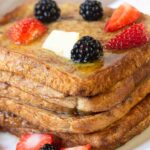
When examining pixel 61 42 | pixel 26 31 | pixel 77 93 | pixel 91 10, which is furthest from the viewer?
pixel 91 10

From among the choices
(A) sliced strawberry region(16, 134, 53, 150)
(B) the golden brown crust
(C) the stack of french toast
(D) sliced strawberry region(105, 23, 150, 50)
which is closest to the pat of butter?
(C) the stack of french toast

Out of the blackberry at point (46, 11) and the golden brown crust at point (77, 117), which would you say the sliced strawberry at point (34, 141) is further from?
the blackberry at point (46, 11)

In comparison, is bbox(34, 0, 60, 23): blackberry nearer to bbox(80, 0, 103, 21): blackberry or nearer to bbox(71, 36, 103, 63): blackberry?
bbox(80, 0, 103, 21): blackberry

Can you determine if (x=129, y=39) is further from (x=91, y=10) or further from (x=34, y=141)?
(x=34, y=141)

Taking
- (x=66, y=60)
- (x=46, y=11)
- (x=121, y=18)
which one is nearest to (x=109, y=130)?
(x=66, y=60)

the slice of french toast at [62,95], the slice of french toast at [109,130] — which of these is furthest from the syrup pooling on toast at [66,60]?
the slice of french toast at [109,130]

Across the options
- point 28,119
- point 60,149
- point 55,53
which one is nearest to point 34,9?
point 55,53
